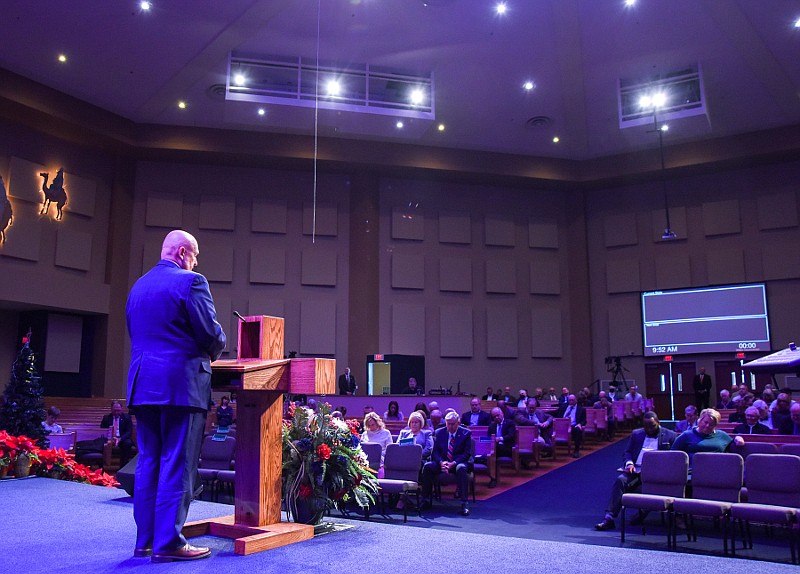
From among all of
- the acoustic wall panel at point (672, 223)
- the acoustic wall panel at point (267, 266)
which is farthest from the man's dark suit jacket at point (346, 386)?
the acoustic wall panel at point (672, 223)

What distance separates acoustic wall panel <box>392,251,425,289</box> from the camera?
17.6 meters

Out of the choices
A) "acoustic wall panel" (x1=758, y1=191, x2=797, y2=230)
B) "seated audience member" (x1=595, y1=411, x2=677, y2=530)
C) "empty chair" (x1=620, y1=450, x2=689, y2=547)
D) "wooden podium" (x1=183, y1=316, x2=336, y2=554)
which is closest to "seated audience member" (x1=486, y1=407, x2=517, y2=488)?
"seated audience member" (x1=595, y1=411, x2=677, y2=530)

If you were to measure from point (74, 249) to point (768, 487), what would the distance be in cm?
1409

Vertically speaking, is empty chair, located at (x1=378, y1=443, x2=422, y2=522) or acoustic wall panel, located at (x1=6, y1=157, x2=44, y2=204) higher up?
acoustic wall panel, located at (x1=6, y1=157, x2=44, y2=204)

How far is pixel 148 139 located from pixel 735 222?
14.7 m

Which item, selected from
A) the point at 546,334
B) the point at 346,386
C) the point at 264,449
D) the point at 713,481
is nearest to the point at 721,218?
the point at 546,334

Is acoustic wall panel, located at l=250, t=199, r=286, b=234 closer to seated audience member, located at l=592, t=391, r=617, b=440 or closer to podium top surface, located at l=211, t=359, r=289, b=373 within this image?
seated audience member, located at l=592, t=391, r=617, b=440

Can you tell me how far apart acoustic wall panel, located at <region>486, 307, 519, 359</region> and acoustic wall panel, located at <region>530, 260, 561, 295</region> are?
3.29 feet

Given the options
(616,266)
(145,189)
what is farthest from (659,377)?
(145,189)

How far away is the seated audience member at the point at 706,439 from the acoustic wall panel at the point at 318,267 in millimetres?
11506

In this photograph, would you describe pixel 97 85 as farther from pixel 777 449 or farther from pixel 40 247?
pixel 777 449

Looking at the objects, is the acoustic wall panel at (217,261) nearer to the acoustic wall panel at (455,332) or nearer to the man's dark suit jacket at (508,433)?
the acoustic wall panel at (455,332)

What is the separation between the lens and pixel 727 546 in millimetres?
5621

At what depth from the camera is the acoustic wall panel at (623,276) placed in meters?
18.3
